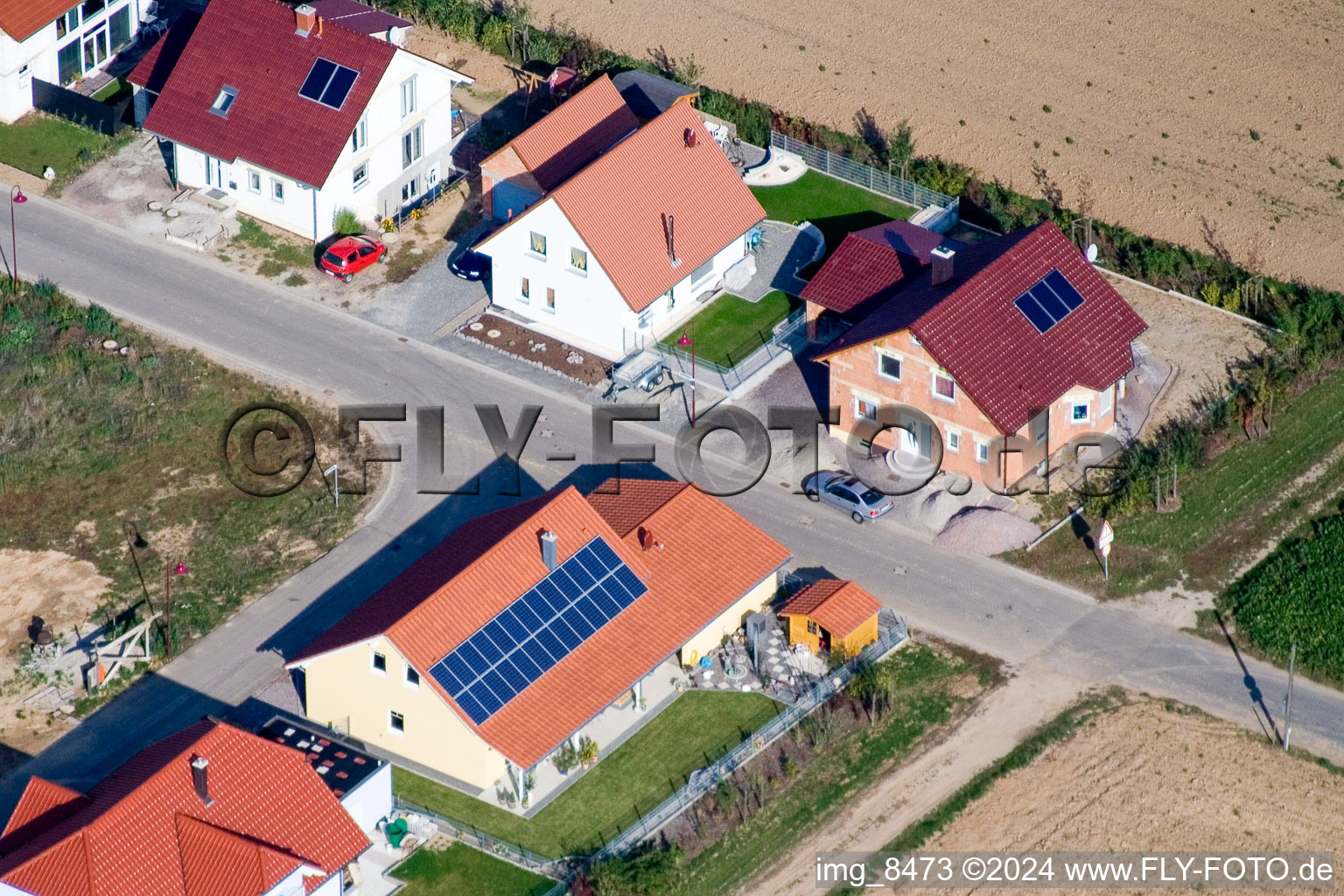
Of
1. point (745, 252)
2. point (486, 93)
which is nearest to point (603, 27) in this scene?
point (486, 93)

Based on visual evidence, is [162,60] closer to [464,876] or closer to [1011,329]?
[1011,329]

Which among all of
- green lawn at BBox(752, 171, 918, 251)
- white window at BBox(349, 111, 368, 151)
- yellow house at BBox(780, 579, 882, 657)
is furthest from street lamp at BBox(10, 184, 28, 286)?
yellow house at BBox(780, 579, 882, 657)

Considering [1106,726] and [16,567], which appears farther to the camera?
[16,567]

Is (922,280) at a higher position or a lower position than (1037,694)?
higher

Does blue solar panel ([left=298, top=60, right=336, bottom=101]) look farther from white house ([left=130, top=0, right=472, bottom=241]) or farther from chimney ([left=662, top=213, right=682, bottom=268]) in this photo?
chimney ([left=662, top=213, right=682, bottom=268])

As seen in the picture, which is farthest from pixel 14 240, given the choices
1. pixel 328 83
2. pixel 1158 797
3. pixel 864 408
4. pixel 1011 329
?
pixel 1158 797

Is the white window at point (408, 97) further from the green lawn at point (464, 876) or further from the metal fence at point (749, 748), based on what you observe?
the green lawn at point (464, 876)

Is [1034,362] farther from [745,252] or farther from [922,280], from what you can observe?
[745,252]
